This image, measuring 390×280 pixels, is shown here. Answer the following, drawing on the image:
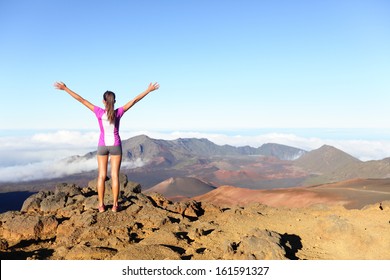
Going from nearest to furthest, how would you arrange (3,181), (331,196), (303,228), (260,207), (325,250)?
(325,250), (303,228), (260,207), (331,196), (3,181)

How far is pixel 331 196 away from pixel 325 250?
2136 cm

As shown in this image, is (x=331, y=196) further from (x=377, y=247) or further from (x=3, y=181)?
(x=3, y=181)

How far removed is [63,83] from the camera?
4926 mm

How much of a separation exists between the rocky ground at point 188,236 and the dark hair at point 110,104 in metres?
1.77

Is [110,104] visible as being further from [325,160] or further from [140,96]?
[325,160]

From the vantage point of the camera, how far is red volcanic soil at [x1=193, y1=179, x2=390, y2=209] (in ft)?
70.1

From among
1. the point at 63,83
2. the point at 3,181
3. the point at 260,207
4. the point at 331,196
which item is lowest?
the point at 3,181

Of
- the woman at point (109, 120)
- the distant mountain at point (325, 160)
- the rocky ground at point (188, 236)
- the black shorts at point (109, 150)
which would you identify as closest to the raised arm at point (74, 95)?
the woman at point (109, 120)

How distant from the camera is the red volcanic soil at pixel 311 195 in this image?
21.4 m

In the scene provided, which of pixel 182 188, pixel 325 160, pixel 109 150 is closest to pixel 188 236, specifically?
pixel 109 150

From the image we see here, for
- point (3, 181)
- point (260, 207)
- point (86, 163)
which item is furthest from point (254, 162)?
point (260, 207)

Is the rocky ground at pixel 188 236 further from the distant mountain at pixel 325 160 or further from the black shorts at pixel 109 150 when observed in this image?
the distant mountain at pixel 325 160

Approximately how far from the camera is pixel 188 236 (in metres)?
4.80

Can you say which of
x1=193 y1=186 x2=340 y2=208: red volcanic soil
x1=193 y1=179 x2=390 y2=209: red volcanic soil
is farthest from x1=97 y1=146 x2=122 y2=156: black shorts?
x1=193 y1=186 x2=340 y2=208: red volcanic soil
